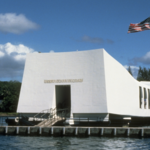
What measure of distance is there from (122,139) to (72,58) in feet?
34.1

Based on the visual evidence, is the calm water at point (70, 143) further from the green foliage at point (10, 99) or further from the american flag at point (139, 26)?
the green foliage at point (10, 99)

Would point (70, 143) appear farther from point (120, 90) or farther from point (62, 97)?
point (62, 97)

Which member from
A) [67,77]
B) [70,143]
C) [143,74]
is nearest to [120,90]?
[67,77]

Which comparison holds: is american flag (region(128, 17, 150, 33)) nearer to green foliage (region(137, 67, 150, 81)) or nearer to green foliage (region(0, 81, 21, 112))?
green foliage (region(0, 81, 21, 112))

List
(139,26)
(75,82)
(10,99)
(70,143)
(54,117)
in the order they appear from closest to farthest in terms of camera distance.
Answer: (70,143) < (139,26) < (54,117) < (75,82) < (10,99)

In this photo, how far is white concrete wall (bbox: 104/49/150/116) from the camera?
30.3 metres

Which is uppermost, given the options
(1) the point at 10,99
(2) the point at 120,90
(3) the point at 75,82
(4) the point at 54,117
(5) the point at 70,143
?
(3) the point at 75,82

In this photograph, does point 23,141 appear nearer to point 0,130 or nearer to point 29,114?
point 0,130

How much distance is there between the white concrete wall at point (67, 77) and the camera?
96.5ft

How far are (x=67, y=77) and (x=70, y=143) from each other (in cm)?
1025

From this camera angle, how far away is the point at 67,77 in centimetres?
3039

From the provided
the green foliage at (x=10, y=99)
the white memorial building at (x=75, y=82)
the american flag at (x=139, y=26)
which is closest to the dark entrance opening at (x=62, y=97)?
the white memorial building at (x=75, y=82)

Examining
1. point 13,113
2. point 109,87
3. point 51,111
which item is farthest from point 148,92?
point 13,113

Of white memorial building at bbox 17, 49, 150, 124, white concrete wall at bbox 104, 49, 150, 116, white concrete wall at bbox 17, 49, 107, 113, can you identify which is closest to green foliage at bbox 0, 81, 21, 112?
white concrete wall at bbox 104, 49, 150, 116
